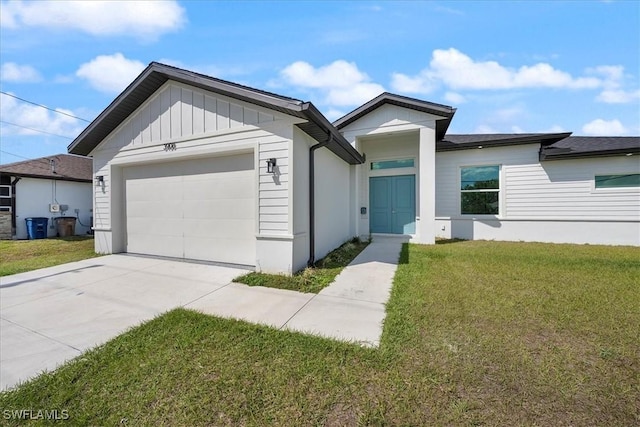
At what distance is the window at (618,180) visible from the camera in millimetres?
8094

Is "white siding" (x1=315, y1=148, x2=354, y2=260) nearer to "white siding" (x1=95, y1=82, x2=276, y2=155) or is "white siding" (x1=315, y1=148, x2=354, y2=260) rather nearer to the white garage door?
the white garage door

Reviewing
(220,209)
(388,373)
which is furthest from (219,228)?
(388,373)

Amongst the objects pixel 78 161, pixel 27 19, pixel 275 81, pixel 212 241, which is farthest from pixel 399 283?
pixel 78 161

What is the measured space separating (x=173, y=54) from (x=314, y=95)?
16.9 ft

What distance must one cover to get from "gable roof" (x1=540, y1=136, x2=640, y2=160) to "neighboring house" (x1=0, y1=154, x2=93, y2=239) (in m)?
19.4

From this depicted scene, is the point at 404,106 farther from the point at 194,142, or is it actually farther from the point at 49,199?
the point at 49,199

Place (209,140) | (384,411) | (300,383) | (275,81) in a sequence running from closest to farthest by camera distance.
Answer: (384,411) < (300,383) < (209,140) < (275,81)

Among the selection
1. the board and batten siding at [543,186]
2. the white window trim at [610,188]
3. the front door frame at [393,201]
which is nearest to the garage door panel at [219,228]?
the front door frame at [393,201]

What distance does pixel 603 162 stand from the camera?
326 inches

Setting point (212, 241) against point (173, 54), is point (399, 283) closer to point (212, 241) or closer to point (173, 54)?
point (212, 241)

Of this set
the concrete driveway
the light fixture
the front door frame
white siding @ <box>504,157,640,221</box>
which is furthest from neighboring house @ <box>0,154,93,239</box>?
white siding @ <box>504,157,640,221</box>

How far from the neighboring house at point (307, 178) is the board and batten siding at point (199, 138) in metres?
0.03

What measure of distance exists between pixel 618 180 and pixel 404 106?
23.5 ft

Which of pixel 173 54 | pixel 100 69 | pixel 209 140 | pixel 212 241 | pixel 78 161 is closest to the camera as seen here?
pixel 209 140
